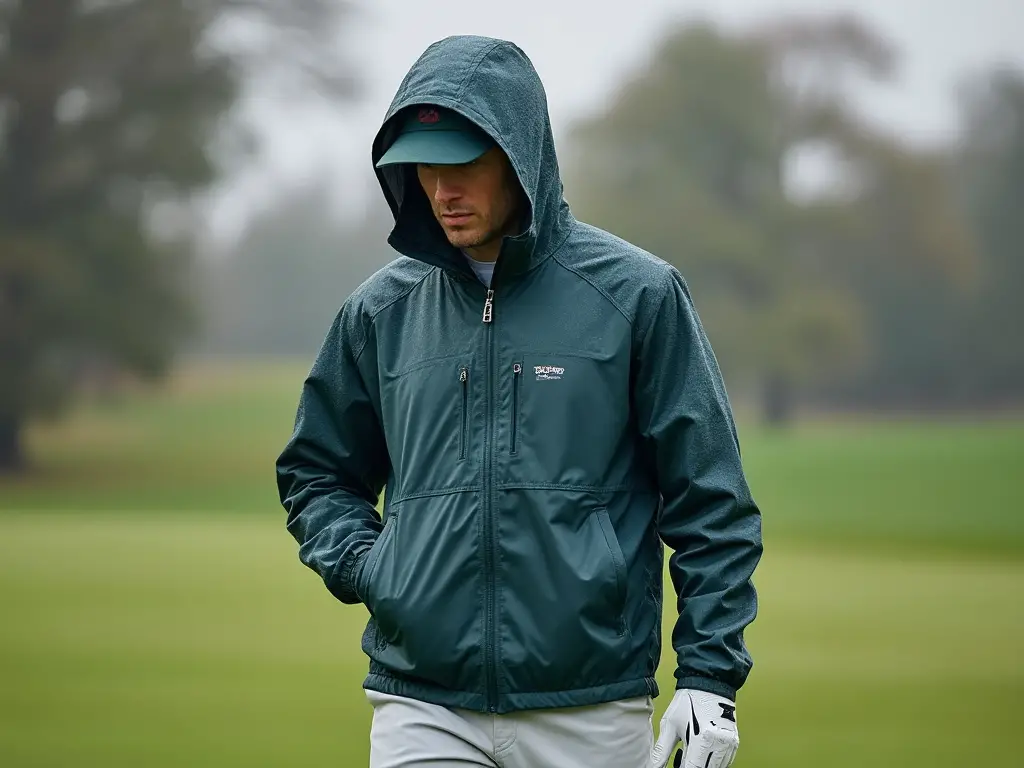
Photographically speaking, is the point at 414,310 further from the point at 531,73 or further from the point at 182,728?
the point at 182,728

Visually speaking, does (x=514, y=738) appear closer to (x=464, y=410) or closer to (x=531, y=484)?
(x=531, y=484)

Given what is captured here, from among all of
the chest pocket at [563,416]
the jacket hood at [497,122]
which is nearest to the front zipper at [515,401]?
the chest pocket at [563,416]

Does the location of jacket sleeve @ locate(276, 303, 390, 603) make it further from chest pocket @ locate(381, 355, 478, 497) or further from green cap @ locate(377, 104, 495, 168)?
green cap @ locate(377, 104, 495, 168)

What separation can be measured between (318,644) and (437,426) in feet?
19.0

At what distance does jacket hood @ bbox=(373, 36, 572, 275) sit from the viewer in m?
2.33

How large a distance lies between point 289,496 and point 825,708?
13.8ft

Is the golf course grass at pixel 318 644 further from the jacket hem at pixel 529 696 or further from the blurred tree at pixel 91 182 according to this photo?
the blurred tree at pixel 91 182

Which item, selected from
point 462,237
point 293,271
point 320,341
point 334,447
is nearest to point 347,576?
point 334,447

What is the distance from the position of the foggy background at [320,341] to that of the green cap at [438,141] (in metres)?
3.56

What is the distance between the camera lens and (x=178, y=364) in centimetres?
2400

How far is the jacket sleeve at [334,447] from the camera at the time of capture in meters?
2.58

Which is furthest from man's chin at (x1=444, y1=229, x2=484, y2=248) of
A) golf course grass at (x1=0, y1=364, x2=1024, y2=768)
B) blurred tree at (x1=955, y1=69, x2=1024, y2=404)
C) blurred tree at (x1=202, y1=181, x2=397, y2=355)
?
blurred tree at (x1=202, y1=181, x2=397, y2=355)

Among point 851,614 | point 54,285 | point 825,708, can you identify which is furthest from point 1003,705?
point 54,285

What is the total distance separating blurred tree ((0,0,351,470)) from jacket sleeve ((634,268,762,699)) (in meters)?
20.9
